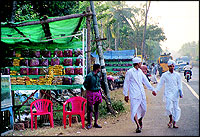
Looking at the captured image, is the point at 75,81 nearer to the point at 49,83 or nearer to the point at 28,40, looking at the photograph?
the point at 49,83

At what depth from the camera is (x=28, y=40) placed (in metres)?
9.15

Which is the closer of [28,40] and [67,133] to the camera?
[67,133]

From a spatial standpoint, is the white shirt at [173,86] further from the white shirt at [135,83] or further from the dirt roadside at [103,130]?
the dirt roadside at [103,130]

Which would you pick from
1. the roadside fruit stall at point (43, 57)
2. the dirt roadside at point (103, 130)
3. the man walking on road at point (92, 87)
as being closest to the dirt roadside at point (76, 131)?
the dirt roadside at point (103, 130)

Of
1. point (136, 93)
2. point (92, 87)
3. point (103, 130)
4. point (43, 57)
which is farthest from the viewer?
point (43, 57)

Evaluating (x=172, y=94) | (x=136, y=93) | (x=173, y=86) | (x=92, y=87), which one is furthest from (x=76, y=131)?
(x=173, y=86)

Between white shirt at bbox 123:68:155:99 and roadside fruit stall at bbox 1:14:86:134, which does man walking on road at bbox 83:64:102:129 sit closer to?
white shirt at bbox 123:68:155:99

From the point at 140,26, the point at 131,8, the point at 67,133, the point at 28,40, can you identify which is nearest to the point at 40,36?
the point at 28,40

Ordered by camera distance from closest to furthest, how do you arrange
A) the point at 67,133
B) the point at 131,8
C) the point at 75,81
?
the point at 67,133 < the point at 75,81 < the point at 131,8

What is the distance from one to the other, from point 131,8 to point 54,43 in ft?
104

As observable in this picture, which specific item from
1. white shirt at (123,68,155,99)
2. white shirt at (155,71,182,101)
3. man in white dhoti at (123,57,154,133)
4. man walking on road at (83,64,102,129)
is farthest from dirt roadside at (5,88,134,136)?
white shirt at (155,71,182,101)

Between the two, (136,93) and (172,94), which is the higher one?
(136,93)

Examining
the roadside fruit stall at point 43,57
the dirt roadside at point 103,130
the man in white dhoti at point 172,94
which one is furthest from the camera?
the roadside fruit stall at point 43,57

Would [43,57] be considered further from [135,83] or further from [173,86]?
[173,86]
